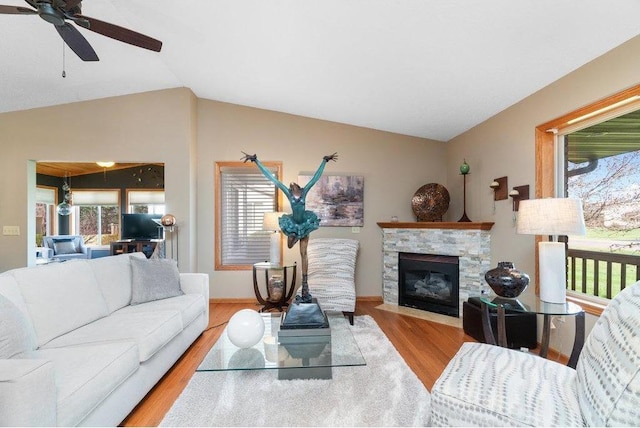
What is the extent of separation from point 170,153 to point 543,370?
4434mm

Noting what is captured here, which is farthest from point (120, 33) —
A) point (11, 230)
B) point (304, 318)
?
point (11, 230)

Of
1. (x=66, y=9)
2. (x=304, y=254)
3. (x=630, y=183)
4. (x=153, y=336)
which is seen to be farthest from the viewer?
(x=304, y=254)

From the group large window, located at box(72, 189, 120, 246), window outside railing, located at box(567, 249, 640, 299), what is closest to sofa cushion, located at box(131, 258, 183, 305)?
window outside railing, located at box(567, 249, 640, 299)

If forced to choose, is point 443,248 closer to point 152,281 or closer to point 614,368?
point 614,368

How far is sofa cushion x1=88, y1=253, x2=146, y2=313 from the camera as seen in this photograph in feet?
8.25

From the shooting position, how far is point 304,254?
8.30ft

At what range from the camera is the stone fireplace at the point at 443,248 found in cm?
354

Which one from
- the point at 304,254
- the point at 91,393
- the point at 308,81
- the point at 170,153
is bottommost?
the point at 91,393

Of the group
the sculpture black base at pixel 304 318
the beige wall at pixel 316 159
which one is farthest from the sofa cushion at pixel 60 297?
the beige wall at pixel 316 159

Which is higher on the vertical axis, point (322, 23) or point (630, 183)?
point (322, 23)

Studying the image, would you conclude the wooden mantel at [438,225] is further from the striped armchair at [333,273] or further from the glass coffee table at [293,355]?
the glass coffee table at [293,355]

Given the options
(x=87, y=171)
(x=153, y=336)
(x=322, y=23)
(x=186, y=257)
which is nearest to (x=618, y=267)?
(x=322, y=23)

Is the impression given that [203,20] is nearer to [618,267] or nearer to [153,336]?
[153,336]

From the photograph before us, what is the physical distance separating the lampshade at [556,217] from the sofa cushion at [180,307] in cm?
282
